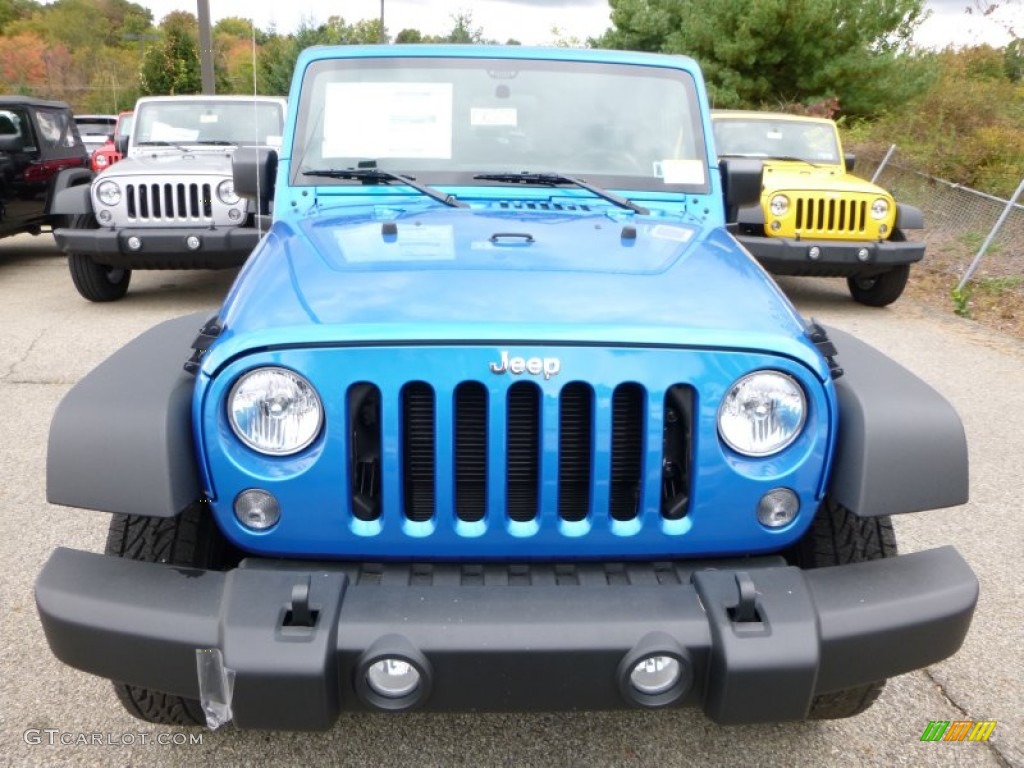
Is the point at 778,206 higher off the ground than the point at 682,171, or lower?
lower

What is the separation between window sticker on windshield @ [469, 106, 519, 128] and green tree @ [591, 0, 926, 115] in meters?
17.0

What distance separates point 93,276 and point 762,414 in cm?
704

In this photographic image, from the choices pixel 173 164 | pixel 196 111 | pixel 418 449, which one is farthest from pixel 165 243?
pixel 418 449

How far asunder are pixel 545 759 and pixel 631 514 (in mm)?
769

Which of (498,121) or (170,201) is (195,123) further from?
(498,121)

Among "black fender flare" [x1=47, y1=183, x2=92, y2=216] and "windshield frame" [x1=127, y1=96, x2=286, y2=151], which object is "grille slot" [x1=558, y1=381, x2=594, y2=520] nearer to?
"black fender flare" [x1=47, y1=183, x2=92, y2=216]

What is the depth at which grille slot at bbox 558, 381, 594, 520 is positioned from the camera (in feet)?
6.08

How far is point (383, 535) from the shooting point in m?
1.86

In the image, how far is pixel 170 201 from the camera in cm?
716

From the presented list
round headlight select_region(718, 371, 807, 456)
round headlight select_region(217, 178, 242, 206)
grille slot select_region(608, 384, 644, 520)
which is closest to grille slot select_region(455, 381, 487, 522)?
grille slot select_region(608, 384, 644, 520)

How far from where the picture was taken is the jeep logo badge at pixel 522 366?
1.79 m

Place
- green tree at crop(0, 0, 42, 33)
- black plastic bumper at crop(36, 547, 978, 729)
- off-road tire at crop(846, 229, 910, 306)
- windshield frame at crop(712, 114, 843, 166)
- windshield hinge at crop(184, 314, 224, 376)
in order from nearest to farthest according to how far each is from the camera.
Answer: black plastic bumper at crop(36, 547, 978, 729), windshield hinge at crop(184, 314, 224, 376), off-road tire at crop(846, 229, 910, 306), windshield frame at crop(712, 114, 843, 166), green tree at crop(0, 0, 42, 33)

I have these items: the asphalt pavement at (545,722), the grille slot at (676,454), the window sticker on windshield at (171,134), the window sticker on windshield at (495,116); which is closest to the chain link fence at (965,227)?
the asphalt pavement at (545,722)

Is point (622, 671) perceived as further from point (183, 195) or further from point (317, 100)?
point (183, 195)
